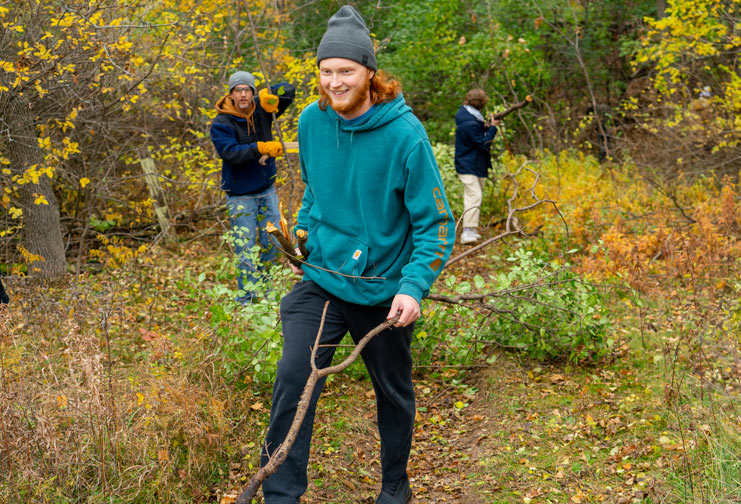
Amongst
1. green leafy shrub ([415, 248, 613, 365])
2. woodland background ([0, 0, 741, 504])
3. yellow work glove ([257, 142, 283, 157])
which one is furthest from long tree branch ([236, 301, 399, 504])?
yellow work glove ([257, 142, 283, 157])

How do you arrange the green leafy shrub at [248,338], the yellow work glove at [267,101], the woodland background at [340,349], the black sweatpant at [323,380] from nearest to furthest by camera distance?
the black sweatpant at [323,380] → the woodland background at [340,349] → the green leafy shrub at [248,338] → the yellow work glove at [267,101]

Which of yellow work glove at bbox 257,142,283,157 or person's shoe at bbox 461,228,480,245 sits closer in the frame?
yellow work glove at bbox 257,142,283,157

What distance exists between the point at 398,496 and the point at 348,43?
200cm

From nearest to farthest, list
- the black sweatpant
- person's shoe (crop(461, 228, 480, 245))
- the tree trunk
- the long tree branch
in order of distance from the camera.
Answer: the long tree branch
the black sweatpant
the tree trunk
person's shoe (crop(461, 228, 480, 245))

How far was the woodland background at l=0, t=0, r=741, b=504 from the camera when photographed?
334cm

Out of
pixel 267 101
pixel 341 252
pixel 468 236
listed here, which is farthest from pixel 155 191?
pixel 341 252

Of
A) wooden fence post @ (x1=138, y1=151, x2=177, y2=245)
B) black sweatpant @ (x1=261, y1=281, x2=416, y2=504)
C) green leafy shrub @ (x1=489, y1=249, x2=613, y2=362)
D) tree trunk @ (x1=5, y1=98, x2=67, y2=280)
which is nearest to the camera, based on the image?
black sweatpant @ (x1=261, y1=281, x2=416, y2=504)

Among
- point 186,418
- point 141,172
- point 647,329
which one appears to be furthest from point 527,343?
point 141,172

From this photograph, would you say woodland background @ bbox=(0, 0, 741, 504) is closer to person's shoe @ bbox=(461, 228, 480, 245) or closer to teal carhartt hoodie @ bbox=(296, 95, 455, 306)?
person's shoe @ bbox=(461, 228, 480, 245)

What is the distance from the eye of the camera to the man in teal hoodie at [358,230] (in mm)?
2676

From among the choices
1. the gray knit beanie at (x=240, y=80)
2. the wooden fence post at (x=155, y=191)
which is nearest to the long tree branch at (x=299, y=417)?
the gray knit beanie at (x=240, y=80)

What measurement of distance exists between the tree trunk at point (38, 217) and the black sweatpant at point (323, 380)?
4.82 m

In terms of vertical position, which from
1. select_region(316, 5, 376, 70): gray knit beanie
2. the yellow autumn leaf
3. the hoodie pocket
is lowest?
the yellow autumn leaf

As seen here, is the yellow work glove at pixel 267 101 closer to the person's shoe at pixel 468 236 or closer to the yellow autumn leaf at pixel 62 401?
the person's shoe at pixel 468 236
